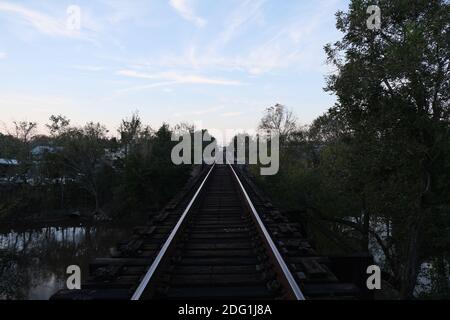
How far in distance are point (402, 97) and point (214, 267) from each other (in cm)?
772

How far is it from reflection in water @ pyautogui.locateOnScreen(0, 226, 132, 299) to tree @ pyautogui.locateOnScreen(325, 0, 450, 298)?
15.9 metres

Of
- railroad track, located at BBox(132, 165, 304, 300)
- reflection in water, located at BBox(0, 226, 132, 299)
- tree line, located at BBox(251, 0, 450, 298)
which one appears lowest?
reflection in water, located at BBox(0, 226, 132, 299)

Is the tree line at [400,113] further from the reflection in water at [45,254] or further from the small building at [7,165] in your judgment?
the small building at [7,165]

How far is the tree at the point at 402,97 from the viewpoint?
942 cm

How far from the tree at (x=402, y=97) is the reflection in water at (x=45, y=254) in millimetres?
15932

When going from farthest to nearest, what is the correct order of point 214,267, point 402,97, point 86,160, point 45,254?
point 86,160 < point 45,254 < point 402,97 < point 214,267

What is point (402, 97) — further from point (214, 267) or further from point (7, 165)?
point (7, 165)

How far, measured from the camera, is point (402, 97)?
10336mm

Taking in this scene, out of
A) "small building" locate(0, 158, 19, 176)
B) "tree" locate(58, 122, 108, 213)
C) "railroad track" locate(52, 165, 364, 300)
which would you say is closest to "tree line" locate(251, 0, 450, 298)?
"railroad track" locate(52, 165, 364, 300)

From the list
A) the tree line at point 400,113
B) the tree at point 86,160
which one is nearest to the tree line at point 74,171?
the tree at point 86,160

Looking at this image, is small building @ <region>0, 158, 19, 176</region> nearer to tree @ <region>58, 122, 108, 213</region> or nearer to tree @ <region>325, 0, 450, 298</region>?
tree @ <region>58, 122, 108, 213</region>

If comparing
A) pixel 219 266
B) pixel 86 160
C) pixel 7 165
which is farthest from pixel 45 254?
pixel 219 266

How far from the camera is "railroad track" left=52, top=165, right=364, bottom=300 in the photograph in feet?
14.4
